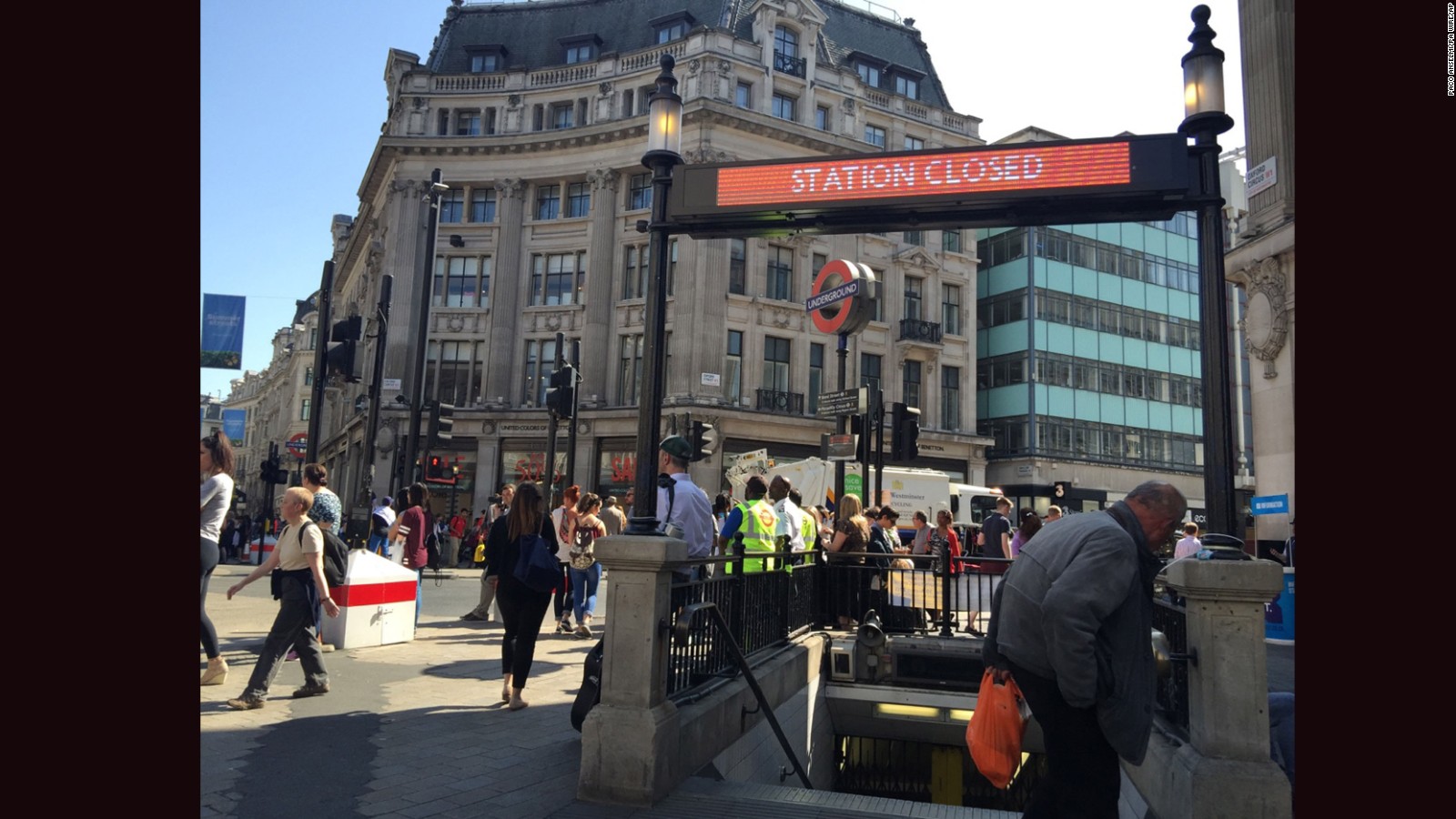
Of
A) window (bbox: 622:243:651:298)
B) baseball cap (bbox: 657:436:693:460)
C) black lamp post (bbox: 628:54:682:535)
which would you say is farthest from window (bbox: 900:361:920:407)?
black lamp post (bbox: 628:54:682:535)

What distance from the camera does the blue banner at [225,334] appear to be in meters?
9.96

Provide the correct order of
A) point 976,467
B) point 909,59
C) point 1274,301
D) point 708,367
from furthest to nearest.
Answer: point 909,59
point 976,467
point 708,367
point 1274,301

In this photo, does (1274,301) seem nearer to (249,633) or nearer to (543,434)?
(249,633)

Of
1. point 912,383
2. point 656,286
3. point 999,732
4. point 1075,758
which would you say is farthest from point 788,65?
point 1075,758

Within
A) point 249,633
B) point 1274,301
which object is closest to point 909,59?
point 1274,301

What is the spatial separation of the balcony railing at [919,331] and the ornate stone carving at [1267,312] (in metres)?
24.2

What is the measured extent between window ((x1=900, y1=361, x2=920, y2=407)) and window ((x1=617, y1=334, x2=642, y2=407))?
12408mm

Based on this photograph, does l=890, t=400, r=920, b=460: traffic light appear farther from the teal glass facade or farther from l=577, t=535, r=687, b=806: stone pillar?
the teal glass facade

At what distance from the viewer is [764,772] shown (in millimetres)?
7488

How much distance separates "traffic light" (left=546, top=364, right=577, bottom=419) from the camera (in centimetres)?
1540

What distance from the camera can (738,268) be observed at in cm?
3738

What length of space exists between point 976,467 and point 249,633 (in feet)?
117

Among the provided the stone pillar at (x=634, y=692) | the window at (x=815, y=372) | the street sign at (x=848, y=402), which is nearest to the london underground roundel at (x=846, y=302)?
the street sign at (x=848, y=402)
